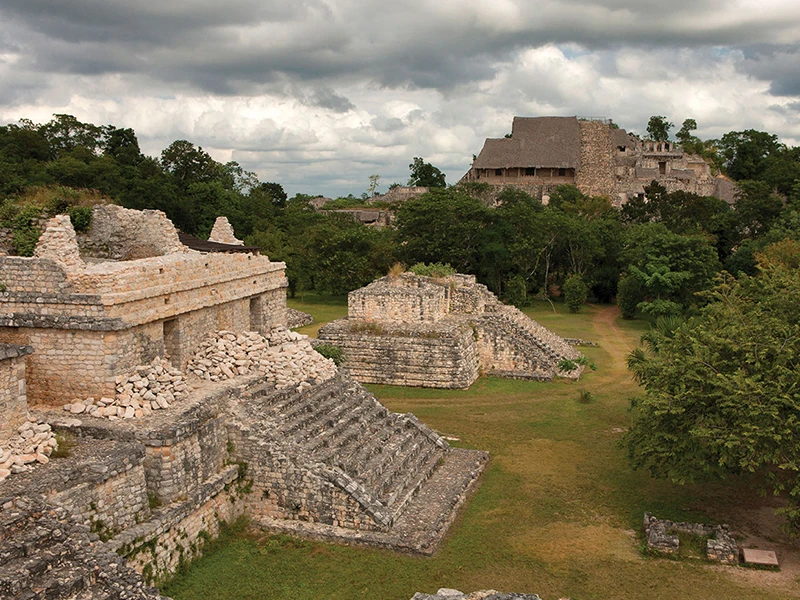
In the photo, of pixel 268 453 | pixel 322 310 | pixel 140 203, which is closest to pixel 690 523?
pixel 268 453

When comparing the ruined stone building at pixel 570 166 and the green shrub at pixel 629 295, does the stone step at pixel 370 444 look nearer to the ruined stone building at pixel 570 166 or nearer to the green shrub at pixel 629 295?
the green shrub at pixel 629 295

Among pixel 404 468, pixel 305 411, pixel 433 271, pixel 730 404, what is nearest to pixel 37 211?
pixel 305 411

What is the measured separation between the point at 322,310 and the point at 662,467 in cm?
2262

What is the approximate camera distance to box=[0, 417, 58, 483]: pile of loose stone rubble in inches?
346

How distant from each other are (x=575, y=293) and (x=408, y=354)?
605 inches

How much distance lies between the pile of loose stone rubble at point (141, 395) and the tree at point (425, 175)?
53570 mm

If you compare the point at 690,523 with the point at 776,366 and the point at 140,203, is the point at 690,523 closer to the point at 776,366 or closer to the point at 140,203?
the point at 776,366

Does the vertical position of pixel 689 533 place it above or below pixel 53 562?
below

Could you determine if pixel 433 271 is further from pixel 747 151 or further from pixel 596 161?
pixel 747 151

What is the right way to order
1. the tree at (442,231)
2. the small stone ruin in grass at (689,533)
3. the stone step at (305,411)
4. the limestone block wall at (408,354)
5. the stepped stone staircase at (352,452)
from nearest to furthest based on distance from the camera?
1. the small stone ruin in grass at (689,533)
2. the stepped stone staircase at (352,452)
3. the stone step at (305,411)
4. the limestone block wall at (408,354)
5. the tree at (442,231)

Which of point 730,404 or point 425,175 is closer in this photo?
point 730,404

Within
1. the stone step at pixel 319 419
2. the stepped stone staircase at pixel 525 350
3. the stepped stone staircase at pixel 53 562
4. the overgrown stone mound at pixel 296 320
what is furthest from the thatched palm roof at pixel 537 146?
the stepped stone staircase at pixel 53 562

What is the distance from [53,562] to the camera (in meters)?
7.61

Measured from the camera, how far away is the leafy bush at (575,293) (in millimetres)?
33500
